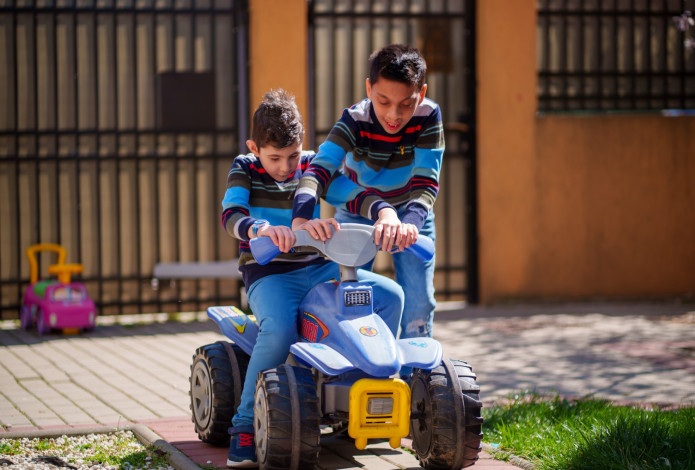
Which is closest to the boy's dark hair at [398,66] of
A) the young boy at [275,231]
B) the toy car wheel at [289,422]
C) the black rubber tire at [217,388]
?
the young boy at [275,231]

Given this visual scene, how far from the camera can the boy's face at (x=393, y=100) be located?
13.8ft

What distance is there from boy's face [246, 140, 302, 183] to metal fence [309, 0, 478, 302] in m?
4.99

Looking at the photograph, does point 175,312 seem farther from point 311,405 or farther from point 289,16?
point 311,405

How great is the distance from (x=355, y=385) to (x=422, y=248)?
68 cm

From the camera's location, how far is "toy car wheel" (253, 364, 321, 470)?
3811mm

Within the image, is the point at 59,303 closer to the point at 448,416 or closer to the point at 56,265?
the point at 56,265

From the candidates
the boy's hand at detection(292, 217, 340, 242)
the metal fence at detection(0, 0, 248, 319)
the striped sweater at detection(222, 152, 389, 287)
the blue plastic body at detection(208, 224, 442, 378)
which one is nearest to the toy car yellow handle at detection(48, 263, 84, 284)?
the metal fence at detection(0, 0, 248, 319)

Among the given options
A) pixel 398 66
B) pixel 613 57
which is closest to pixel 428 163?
pixel 398 66

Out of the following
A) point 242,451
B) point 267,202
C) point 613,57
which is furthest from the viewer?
point 613,57

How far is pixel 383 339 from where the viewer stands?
3.90 meters

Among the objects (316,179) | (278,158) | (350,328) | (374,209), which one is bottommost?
(350,328)

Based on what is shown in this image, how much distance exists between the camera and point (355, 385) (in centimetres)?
384

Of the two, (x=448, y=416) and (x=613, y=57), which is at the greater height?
(x=613, y=57)

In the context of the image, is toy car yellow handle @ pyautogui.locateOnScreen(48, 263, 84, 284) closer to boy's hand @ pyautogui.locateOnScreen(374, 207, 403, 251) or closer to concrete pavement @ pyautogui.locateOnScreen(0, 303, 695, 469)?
concrete pavement @ pyautogui.locateOnScreen(0, 303, 695, 469)
